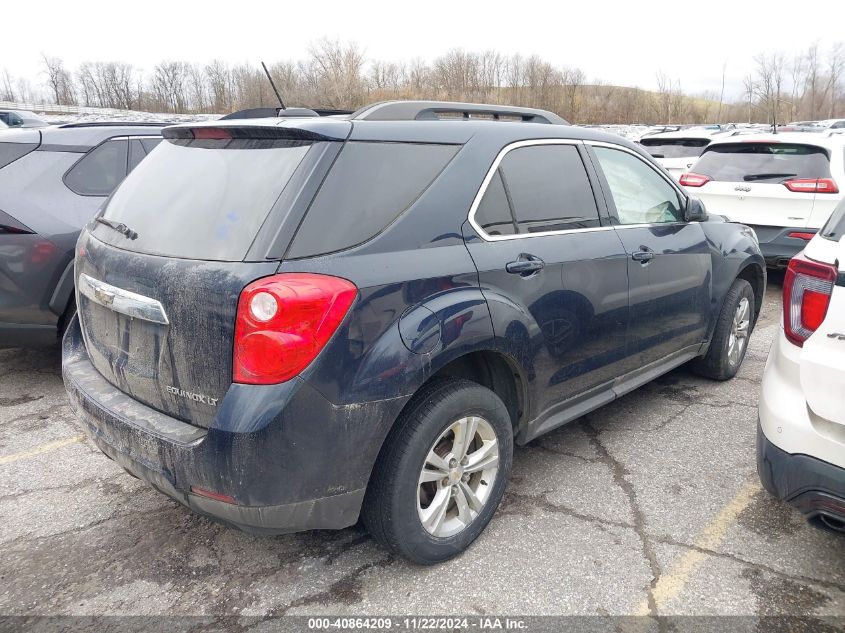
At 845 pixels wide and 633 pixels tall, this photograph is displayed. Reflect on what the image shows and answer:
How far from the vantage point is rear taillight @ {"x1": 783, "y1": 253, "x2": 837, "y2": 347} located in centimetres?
235

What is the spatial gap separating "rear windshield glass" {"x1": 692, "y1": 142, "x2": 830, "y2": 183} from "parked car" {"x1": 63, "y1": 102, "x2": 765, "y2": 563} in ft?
16.0

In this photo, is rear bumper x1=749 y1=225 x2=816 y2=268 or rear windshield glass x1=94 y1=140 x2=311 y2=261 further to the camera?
rear bumper x1=749 y1=225 x2=816 y2=268

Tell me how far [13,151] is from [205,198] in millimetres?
2927

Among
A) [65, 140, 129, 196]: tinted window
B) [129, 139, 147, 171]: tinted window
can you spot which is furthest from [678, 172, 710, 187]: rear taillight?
[65, 140, 129, 196]: tinted window

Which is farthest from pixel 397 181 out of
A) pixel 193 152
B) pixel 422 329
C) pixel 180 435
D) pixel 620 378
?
pixel 620 378

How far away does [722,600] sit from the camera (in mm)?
2443

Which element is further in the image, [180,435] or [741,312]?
[741,312]

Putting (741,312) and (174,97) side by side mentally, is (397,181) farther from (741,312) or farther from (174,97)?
(174,97)

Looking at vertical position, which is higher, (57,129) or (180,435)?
(57,129)

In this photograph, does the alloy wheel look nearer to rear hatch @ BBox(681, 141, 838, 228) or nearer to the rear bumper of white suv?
the rear bumper of white suv

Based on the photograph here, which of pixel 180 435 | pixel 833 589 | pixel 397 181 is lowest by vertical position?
pixel 833 589

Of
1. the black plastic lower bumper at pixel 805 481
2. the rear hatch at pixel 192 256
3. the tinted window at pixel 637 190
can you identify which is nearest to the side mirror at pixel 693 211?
the tinted window at pixel 637 190

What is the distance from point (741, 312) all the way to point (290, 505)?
3772 mm

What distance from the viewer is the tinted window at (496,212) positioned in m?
2.72
